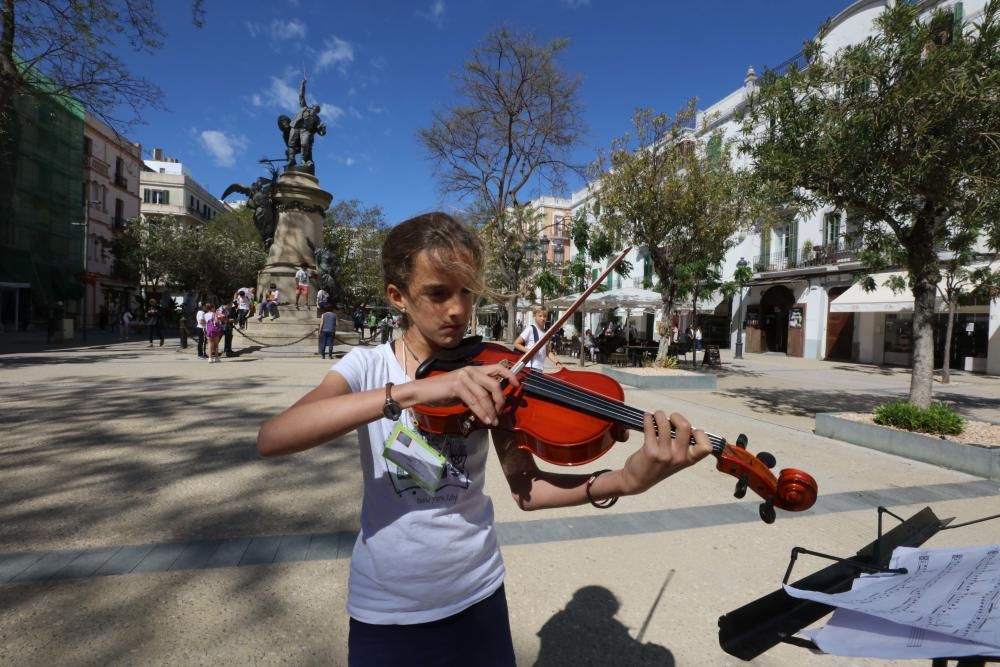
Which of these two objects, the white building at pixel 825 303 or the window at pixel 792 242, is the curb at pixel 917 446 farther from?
the window at pixel 792 242

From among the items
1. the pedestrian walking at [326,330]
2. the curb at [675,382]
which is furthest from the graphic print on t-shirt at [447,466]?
the pedestrian walking at [326,330]

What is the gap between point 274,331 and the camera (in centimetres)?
1827

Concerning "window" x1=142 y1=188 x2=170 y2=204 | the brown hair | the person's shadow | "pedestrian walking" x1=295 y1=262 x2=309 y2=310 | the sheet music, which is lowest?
the person's shadow

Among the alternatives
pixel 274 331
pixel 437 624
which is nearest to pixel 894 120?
pixel 437 624

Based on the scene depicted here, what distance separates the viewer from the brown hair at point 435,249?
4.27 feet

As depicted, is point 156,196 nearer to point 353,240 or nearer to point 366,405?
point 353,240

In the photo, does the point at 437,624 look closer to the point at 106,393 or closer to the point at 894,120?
the point at 894,120

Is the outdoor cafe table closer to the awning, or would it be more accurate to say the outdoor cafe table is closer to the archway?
the awning

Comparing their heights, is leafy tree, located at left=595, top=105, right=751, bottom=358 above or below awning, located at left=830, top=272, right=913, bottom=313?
above

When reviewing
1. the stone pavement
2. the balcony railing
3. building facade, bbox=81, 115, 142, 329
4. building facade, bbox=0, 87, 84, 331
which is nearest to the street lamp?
the balcony railing

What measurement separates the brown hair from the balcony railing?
2343 cm

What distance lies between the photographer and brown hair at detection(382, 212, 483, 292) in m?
1.30

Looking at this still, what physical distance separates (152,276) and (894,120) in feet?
128

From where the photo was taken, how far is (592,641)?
2.29m
